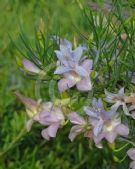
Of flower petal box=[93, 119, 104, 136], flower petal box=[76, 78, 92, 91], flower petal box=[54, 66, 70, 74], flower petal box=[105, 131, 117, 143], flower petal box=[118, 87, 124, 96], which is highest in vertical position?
flower petal box=[54, 66, 70, 74]

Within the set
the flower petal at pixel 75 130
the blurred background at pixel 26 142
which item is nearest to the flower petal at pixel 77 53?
the flower petal at pixel 75 130

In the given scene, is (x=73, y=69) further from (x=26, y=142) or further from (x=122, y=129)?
(x=26, y=142)

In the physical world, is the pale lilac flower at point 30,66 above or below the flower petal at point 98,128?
above

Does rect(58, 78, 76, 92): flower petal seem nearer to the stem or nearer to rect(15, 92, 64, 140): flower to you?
rect(15, 92, 64, 140): flower

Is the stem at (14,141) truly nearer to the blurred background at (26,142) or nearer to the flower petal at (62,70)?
the blurred background at (26,142)

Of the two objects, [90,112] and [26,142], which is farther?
[26,142]

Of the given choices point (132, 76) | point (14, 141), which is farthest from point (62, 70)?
point (14, 141)

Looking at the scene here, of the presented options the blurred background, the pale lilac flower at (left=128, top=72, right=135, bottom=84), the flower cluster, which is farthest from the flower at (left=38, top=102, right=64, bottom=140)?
the blurred background
